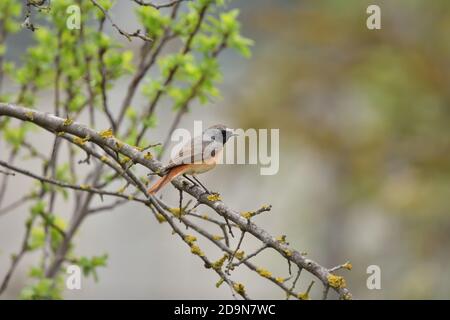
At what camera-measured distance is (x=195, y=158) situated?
3914mm

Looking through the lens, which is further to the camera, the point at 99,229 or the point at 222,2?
the point at 99,229

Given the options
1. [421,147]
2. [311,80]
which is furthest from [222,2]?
[311,80]

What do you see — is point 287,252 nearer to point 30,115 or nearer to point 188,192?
point 188,192

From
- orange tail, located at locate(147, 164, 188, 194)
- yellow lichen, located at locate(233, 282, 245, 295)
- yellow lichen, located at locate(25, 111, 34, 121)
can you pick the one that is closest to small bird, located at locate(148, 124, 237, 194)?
orange tail, located at locate(147, 164, 188, 194)

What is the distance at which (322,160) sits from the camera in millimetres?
12414

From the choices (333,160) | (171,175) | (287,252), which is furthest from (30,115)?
(333,160)

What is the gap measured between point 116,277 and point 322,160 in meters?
3.56

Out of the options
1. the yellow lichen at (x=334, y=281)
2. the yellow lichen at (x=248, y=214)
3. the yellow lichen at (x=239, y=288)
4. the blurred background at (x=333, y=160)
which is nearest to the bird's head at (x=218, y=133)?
the yellow lichen at (x=248, y=214)

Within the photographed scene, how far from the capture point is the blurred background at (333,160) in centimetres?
1075

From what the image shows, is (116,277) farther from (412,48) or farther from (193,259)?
(412,48)

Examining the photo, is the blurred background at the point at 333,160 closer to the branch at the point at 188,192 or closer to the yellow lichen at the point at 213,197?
the branch at the point at 188,192
